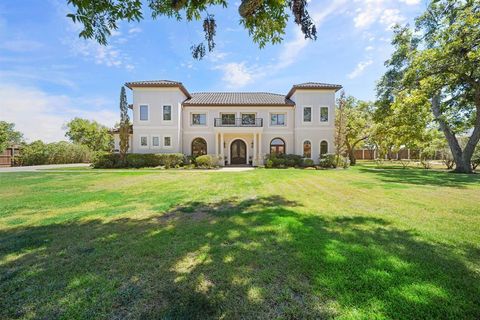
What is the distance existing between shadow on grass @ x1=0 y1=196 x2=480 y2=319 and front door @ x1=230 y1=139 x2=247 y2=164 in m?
21.1

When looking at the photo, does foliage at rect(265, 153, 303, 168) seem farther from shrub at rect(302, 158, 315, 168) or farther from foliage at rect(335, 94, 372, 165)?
foliage at rect(335, 94, 372, 165)

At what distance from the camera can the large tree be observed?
10.8m

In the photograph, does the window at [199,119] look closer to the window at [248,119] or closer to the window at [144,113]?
the window at [248,119]

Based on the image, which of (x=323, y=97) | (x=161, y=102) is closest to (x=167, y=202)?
(x=161, y=102)

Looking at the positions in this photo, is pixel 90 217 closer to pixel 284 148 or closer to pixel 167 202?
pixel 167 202

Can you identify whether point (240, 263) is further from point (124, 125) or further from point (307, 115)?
point (307, 115)

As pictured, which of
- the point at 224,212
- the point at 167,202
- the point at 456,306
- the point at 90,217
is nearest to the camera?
the point at 456,306

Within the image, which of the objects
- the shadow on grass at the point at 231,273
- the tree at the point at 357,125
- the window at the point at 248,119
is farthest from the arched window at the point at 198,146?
the shadow on grass at the point at 231,273

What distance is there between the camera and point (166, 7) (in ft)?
16.8

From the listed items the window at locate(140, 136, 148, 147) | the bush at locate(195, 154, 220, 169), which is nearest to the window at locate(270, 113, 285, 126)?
the bush at locate(195, 154, 220, 169)

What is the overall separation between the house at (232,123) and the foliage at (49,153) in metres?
11.0

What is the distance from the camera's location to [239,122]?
24.4 m

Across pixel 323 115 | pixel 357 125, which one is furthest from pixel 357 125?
pixel 323 115

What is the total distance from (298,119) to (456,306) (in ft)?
74.3
